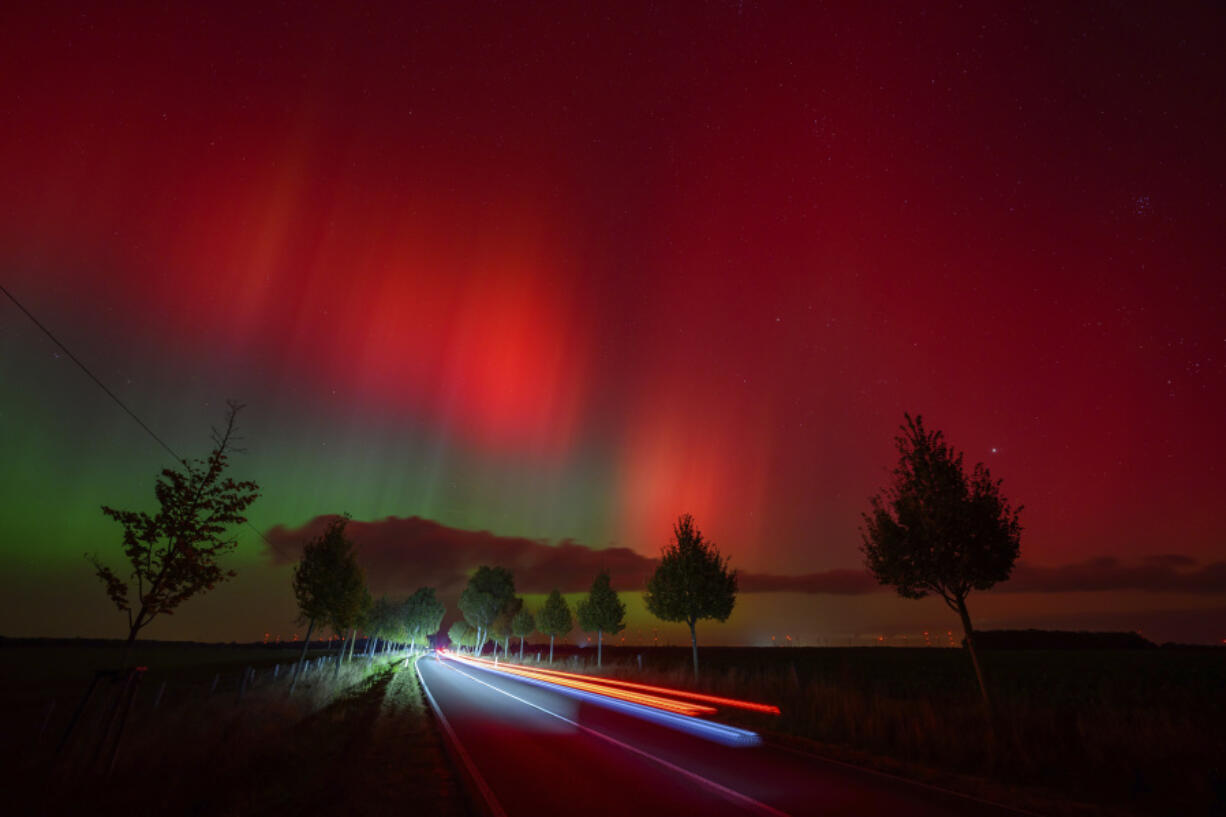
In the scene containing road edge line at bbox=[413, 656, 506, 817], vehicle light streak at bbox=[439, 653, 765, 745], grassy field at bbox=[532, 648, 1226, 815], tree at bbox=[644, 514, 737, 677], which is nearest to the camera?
road edge line at bbox=[413, 656, 506, 817]

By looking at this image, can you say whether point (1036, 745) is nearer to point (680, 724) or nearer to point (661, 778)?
point (661, 778)

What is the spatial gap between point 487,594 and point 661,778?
259ft

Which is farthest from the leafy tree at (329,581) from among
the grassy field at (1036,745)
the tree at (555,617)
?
the tree at (555,617)

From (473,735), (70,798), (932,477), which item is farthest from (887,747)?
(70,798)

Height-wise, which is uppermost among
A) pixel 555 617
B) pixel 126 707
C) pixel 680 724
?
pixel 555 617

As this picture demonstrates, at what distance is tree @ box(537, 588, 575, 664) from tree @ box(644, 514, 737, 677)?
40.8 metres

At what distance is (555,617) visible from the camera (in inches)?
2667

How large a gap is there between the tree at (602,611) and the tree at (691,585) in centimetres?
1982

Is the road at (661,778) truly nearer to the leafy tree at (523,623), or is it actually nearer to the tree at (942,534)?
the tree at (942,534)

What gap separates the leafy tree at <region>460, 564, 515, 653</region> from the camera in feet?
270

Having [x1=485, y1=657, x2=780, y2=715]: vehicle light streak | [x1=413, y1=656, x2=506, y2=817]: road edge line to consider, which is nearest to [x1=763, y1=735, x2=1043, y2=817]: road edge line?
[x1=485, y1=657, x2=780, y2=715]: vehicle light streak

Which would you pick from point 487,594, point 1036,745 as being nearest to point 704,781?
point 1036,745

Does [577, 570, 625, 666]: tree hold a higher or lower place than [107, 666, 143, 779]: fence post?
higher

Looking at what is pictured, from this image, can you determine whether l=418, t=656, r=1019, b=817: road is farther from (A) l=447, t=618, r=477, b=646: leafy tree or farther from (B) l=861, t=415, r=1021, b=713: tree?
(A) l=447, t=618, r=477, b=646: leafy tree
